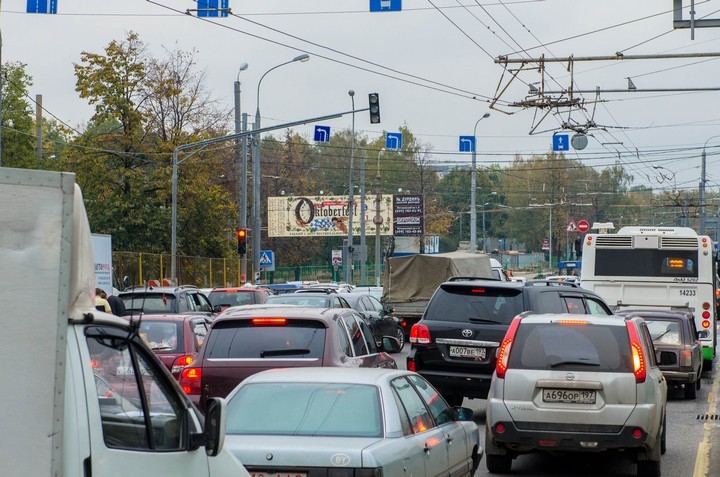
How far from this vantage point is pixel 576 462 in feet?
41.4

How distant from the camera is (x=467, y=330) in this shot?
15289mm

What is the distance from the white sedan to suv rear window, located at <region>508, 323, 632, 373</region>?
2547mm

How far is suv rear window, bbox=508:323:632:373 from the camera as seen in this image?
36.2 feet

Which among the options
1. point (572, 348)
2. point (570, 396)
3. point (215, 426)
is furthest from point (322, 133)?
point (215, 426)

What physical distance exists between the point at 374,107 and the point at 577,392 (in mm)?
24485

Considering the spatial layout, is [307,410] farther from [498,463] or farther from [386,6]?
[386,6]

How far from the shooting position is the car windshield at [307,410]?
7.58 meters

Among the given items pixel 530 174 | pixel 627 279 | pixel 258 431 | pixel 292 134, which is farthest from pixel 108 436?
pixel 530 174

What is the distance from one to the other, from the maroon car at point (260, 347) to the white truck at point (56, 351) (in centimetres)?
584

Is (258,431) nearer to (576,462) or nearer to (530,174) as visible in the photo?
(576,462)

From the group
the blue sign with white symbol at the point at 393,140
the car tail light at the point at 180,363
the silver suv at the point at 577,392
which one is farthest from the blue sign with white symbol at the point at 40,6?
the blue sign with white symbol at the point at 393,140

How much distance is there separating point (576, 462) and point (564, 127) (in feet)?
56.1

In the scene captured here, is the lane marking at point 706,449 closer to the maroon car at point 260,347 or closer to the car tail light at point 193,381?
the maroon car at point 260,347

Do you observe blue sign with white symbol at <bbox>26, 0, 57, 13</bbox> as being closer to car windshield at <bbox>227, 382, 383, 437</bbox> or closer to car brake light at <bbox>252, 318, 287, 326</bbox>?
car brake light at <bbox>252, 318, 287, 326</bbox>
